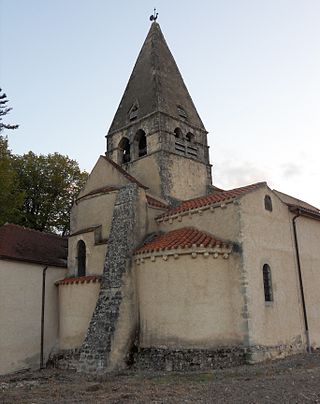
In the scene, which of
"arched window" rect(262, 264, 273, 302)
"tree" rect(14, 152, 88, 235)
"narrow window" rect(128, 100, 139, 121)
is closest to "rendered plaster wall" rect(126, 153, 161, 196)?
"narrow window" rect(128, 100, 139, 121)

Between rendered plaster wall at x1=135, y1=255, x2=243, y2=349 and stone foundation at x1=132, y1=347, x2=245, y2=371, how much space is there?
18cm

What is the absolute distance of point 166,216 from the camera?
661 inches

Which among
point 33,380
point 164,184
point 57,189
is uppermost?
point 57,189

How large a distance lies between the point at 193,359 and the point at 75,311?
581 centimetres

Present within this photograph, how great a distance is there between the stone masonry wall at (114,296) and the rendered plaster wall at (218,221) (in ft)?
7.19

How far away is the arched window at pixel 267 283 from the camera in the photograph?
14714 mm

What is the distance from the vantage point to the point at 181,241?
14367mm

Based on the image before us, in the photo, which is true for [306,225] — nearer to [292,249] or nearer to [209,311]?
[292,249]

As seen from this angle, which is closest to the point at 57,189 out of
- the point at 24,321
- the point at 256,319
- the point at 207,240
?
the point at 24,321

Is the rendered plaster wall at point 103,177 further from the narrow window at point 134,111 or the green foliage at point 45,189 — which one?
the green foliage at point 45,189

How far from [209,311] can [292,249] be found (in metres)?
5.32

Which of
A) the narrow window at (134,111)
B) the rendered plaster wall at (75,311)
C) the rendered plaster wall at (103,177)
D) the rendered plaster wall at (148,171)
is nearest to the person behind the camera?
the rendered plaster wall at (75,311)

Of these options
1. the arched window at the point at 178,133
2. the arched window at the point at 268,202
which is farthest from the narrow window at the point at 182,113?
the arched window at the point at 268,202

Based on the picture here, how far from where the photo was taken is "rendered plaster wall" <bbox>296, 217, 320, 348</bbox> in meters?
16.5
